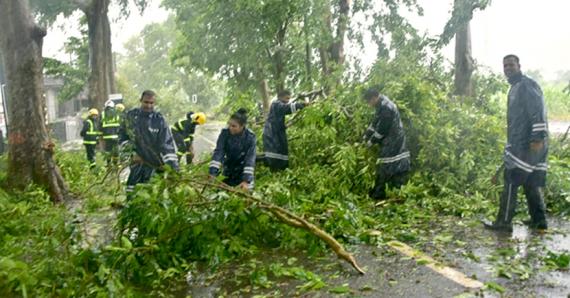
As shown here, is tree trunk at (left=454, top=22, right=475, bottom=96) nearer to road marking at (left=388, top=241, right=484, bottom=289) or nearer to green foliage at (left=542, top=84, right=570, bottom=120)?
road marking at (left=388, top=241, right=484, bottom=289)

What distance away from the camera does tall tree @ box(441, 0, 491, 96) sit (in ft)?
40.0

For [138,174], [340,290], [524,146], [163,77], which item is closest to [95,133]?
[138,174]

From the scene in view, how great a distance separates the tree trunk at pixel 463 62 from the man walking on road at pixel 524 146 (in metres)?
6.72

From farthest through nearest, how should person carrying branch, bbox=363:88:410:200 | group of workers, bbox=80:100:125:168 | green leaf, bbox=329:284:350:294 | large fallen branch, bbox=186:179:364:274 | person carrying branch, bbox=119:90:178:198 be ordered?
group of workers, bbox=80:100:125:168 → person carrying branch, bbox=363:88:410:200 → person carrying branch, bbox=119:90:178:198 → large fallen branch, bbox=186:179:364:274 → green leaf, bbox=329:284:350:294

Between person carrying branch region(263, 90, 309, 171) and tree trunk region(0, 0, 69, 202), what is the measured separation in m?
3.62

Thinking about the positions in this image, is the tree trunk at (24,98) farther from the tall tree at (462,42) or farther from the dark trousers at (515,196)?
the tall tree at (462,42)

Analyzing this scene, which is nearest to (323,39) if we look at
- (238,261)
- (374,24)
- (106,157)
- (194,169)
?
(374,24)

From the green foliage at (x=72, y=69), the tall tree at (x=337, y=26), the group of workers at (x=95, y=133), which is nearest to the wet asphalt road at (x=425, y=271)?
the group of workers at (x=95, y=133)

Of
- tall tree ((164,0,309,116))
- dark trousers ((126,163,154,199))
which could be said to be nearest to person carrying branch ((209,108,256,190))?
dark trousers ((126,163,154,199))

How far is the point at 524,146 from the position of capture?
19.6 ft

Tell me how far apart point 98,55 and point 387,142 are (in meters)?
13.6

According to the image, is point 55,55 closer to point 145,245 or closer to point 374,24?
point 374,24

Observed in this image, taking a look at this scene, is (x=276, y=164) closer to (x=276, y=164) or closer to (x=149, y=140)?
(x=276, y=164)

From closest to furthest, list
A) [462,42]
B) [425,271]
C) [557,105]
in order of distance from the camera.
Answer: [425,271] → [462,42] → [557,105]
